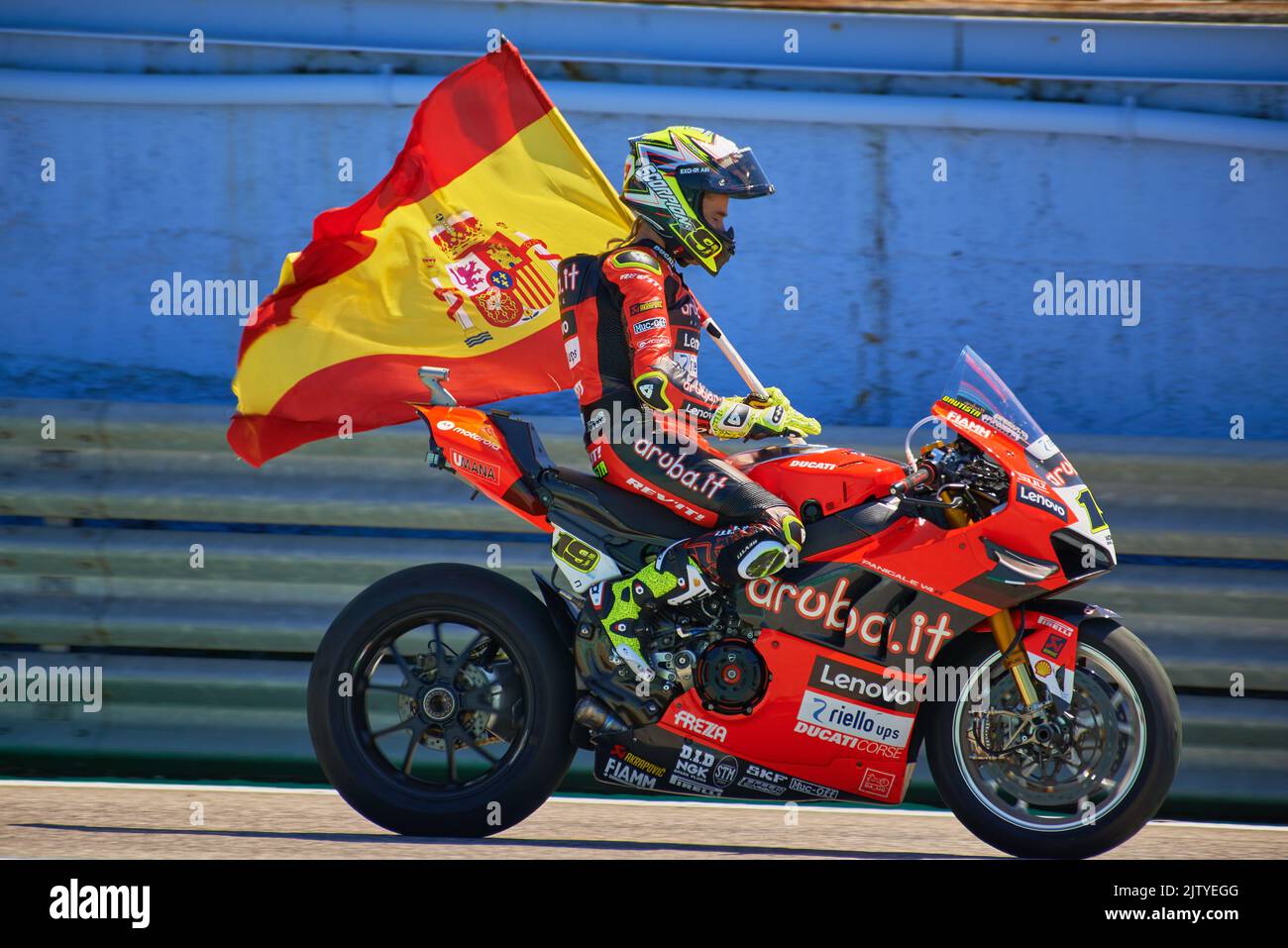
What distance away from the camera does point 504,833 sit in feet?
16.2

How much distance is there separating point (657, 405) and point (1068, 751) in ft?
5.20

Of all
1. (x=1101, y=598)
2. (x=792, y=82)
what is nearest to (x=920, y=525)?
(x=1101, y=598)

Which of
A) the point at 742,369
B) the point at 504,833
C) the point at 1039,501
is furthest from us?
the point at 742,369

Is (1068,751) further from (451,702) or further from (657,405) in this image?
(451,702)

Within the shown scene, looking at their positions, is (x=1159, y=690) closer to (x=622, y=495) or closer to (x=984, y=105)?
(x=622, y=495)

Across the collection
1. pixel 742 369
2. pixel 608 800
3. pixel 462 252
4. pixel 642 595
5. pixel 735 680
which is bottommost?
pixel 608 800

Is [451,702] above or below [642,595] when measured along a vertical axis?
below

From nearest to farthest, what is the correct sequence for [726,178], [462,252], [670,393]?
1. [670,393]
2. [726,178]
3. [462,252]

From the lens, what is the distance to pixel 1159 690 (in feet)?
14.7

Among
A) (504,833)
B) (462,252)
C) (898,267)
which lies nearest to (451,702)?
(504,833)

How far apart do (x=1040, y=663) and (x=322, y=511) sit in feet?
10.3

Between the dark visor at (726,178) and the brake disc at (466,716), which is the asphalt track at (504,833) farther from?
the dark visor at (726,178)

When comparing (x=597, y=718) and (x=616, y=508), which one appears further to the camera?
(x=616, y=508)

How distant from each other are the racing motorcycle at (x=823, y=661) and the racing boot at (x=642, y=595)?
0.04m
